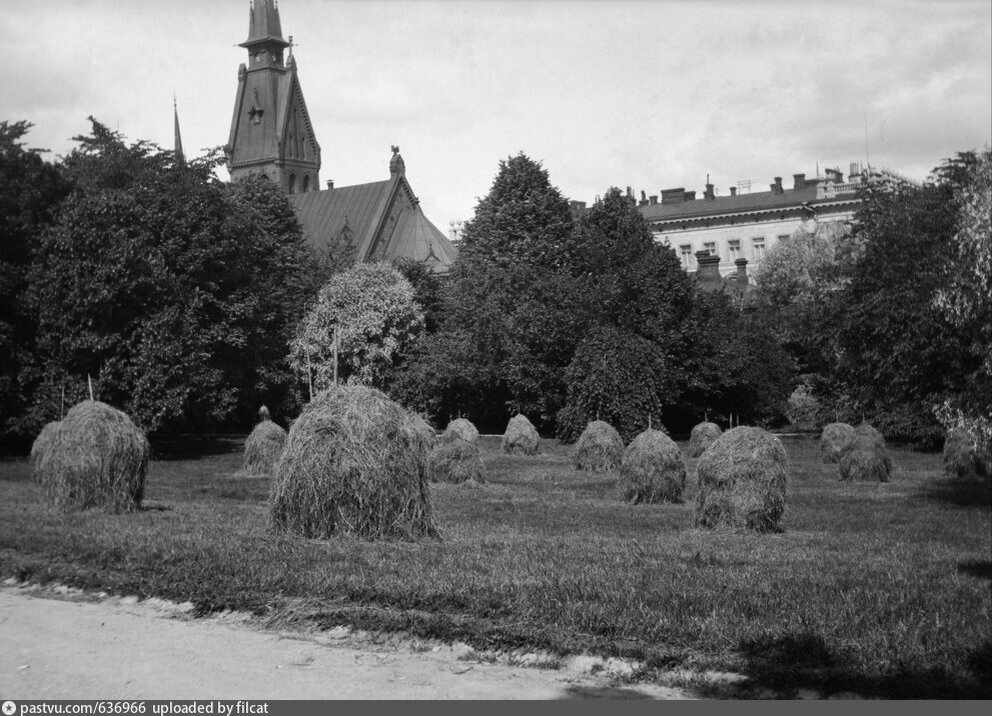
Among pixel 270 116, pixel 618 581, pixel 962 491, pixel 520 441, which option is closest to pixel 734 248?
pixel 270 116

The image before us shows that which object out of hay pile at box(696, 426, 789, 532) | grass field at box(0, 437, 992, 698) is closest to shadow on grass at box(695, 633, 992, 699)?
grass field at box(0, 437, 992, 698)

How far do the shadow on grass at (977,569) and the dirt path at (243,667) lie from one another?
6.62 m

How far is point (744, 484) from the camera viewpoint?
18266mm

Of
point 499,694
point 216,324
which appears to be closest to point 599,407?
point 216,324

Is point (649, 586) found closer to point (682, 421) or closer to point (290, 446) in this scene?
point (290, 446)

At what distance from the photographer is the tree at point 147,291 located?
41.7 meters

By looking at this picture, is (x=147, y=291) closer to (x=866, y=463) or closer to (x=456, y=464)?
(x=456, y=464)

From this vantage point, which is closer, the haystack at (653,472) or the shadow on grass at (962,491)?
the haystack at (653,472)

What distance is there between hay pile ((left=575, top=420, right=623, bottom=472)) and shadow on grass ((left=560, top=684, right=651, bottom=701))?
27243 mm

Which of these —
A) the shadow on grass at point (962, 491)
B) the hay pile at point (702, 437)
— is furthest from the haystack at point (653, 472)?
the hay pile at point (702, 437)

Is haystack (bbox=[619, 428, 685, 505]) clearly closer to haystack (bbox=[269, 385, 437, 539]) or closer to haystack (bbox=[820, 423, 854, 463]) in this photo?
haystack (bbox=[269, 385, 437, 539])

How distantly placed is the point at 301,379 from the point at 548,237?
16.6 metres

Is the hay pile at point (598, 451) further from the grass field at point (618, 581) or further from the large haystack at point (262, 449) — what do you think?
the grass field at point (618, 581)

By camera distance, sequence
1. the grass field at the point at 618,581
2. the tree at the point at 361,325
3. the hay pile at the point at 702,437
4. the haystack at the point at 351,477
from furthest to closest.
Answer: the tree at the point at 361,325
the hay pile at the point at 702,437
the haystack at the point at 351,477
the grass field at the point at 618,581
